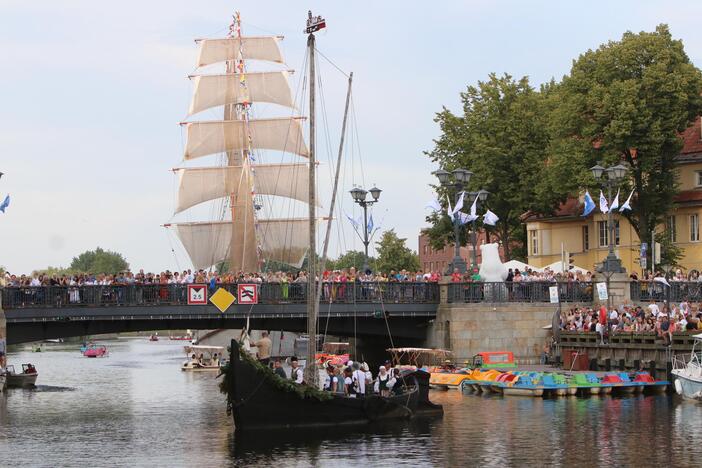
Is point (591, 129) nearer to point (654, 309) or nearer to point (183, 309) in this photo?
point (654, 309)

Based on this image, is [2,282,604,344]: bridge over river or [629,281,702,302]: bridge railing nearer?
[2,282,604,344]: bridge over river

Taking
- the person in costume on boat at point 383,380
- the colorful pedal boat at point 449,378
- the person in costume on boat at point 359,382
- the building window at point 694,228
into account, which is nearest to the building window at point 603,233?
the building window at point 694,228

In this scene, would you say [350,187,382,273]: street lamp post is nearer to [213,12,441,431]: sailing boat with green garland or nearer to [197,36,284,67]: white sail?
[213,12,441,431]: sailing boat with green garland

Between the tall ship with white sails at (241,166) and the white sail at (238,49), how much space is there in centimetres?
7

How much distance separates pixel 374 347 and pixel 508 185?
17.5 meters

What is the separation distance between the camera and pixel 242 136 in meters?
102

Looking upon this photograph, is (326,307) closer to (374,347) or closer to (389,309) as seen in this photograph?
(389,309)

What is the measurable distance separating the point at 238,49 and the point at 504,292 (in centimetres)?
4697

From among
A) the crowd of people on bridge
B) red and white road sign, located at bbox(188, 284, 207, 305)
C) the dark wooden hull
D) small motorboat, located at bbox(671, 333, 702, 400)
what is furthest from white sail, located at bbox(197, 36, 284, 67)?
the dark wooden hull

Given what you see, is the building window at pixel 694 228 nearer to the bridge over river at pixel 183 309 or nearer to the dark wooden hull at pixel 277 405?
the bridge over river at pixel 183 309

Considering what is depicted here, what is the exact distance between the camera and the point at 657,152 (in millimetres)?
78375

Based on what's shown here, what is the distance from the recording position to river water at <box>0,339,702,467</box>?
1451 inches

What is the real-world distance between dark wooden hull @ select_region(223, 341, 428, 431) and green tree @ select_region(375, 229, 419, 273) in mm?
92450

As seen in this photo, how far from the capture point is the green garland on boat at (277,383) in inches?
1610
